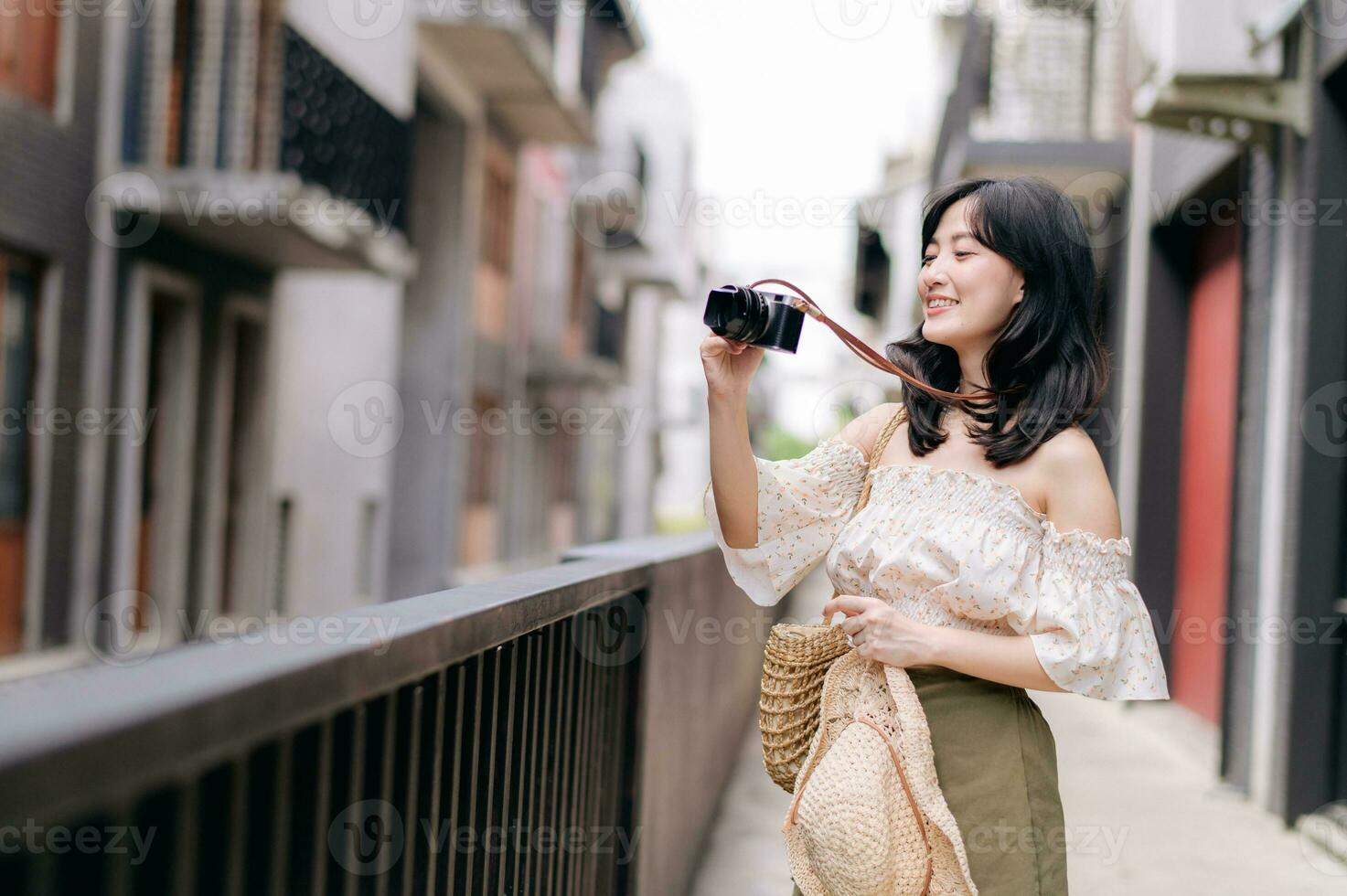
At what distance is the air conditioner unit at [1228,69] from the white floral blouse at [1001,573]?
485 cm

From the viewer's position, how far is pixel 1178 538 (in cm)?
920

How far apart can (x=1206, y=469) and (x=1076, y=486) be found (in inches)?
278

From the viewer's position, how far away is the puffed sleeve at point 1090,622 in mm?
2043

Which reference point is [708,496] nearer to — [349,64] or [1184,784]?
[1184,784]

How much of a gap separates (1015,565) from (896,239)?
3243 centimetres

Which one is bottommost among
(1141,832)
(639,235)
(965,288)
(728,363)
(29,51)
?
(1141,832)

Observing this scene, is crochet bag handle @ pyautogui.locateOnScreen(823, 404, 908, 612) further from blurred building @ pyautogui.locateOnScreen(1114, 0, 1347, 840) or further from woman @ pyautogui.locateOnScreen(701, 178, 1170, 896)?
blurred building @ pyautogui.locateOnScreen(1114, 0, 1347, 840)

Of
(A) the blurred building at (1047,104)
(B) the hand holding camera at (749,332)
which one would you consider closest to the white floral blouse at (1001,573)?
(B) the hand holding camera at (749,332)

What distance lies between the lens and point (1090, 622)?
2.06m

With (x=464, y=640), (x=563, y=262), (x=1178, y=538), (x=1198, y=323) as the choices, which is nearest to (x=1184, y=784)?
(x=1178, y=538)

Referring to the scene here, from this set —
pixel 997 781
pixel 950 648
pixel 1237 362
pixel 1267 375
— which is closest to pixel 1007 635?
pixel 950 648

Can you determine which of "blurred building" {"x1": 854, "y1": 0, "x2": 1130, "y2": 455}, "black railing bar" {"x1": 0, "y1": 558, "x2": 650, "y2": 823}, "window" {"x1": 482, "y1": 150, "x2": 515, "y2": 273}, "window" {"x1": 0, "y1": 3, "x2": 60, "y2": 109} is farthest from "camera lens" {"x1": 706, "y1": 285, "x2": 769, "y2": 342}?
"window" {"x1": 482, "y1": 150, "x2": 515, "y2": 273}

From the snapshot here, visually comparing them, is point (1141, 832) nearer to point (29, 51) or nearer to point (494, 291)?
point (29, 51)

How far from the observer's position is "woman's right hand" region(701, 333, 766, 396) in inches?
87.4
